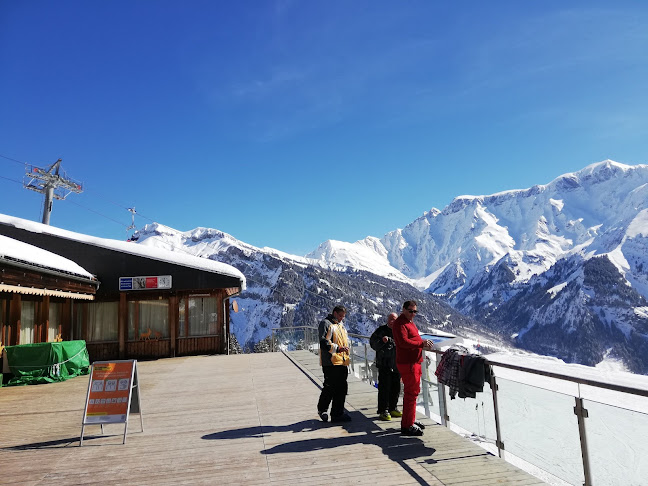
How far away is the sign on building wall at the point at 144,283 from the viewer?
1722 centimetres

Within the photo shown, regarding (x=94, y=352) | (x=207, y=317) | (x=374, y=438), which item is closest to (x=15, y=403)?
(x=374, y=438)

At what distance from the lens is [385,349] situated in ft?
21.7

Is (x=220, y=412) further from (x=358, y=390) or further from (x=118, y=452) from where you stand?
(x=358, y=390)

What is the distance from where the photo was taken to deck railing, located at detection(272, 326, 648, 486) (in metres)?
4.09

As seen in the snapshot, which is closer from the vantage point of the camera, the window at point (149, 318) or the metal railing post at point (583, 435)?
the metal railing post at point (583, 435)

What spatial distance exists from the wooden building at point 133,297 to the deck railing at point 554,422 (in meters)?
12.9

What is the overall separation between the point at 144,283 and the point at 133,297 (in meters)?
1.02

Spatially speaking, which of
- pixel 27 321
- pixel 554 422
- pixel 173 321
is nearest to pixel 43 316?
pixel 27 321

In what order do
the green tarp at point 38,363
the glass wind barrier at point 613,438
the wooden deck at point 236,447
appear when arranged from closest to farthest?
the glass wind barrier at point 613,438 < the wooden deck at point 236,447 < the green tarp at point 38,363

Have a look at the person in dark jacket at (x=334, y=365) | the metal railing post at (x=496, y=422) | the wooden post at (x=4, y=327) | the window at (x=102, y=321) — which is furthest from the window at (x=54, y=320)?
the metal railing post at (x=496, y=422)

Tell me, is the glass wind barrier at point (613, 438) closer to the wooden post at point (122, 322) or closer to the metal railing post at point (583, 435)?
the metal railing post at point (583, 435)

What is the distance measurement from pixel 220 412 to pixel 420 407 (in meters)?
3.32

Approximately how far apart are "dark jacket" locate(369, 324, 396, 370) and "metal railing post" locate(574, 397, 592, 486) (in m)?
2.76

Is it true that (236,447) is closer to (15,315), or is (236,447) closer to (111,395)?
(111,395)
